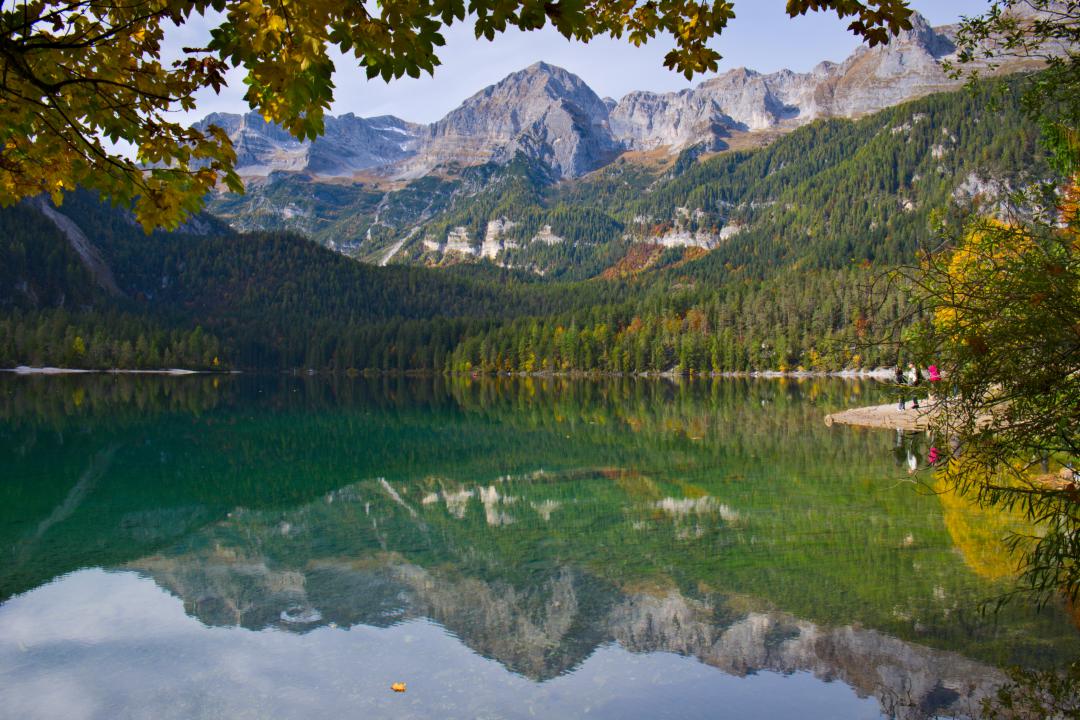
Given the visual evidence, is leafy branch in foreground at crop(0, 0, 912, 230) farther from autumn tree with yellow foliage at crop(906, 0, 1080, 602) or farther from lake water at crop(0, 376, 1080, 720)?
lake water at crop(0, 376, 1080, 720)

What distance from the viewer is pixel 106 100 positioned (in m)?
4.80

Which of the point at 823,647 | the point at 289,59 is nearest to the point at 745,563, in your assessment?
the point at 823,647

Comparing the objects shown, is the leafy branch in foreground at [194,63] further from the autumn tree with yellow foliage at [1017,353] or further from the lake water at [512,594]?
the lake water at [512,594]

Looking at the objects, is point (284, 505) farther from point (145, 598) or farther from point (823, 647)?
point (823, 647)

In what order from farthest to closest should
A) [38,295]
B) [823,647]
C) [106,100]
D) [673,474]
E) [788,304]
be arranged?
[38,295], [788,304], [673,474], [823,647], [106,100]

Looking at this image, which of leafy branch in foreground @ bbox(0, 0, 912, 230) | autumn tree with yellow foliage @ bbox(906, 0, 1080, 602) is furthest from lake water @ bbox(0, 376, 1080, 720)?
leafy branch in foreground @ bbox(0, 0, 912, 230)

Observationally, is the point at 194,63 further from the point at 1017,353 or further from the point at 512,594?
the point at 512,594

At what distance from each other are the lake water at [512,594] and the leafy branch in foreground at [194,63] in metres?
6.68

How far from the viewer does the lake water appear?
891 centimetres

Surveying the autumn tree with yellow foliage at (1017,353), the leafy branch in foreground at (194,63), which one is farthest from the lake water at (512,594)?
the leafy branch in foreground at (194,63)

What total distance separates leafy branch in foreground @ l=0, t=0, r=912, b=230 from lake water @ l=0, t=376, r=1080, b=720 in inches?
263

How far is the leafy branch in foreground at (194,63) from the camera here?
3930mm

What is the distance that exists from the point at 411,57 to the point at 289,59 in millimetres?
703

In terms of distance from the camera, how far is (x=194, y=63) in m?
4.91
